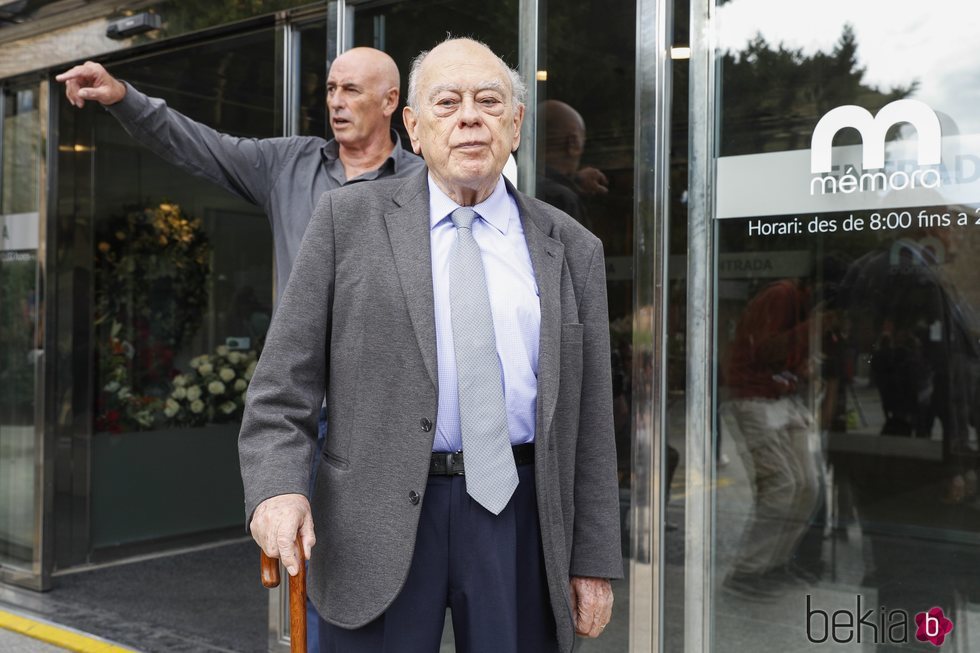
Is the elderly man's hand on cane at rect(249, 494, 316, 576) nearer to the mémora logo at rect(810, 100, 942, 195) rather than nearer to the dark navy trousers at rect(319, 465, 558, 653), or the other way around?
the dark navy trousers at rect(319, 465, 558, 653)

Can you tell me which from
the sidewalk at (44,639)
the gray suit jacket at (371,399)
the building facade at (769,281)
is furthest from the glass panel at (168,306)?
the gray suit jacket at (371,399)

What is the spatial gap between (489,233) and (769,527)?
166cm

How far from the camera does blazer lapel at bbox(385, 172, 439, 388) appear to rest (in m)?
2.08

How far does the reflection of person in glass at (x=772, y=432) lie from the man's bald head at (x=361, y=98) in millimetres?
Result: 1414

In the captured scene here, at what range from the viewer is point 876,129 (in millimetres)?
3047

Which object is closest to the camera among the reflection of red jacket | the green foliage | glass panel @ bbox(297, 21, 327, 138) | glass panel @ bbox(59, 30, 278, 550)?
the reflection of red jacket

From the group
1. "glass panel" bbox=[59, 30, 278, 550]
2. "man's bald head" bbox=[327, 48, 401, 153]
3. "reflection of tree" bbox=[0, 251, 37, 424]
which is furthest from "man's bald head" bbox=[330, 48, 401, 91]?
"reflection of tree" bbox=[0, 251, 37, 424]

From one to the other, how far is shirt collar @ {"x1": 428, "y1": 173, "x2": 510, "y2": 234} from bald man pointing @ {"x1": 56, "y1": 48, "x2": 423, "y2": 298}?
1150mm

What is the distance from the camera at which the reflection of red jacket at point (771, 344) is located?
10.7 feet

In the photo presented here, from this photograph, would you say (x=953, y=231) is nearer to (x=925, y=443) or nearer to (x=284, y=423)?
(x=925, y=443)

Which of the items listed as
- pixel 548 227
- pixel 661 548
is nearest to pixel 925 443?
pixel 661 548

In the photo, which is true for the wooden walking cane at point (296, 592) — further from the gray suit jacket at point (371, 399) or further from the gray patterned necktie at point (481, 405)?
the gray patterned necktie at point (481, 405)

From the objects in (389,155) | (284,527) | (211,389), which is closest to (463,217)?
(284,527)

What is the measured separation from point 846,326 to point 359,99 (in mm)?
1782
